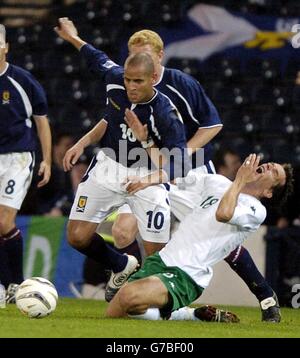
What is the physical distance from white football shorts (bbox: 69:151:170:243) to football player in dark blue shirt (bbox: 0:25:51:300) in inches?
32.7

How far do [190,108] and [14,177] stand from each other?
5.23 ft

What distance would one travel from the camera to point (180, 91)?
8.55 meters

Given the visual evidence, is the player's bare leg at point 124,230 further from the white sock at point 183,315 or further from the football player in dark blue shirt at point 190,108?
the white sock at point 183,315

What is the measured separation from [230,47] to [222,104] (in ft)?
3.37

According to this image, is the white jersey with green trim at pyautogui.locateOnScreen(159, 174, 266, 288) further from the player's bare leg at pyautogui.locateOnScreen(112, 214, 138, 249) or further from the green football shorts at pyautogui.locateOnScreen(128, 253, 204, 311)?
the player's bare leg at pyautogui.locateOnScreen(112, 214, 138, 249)

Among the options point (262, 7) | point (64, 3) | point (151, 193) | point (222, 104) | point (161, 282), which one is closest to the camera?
point (161, 282)

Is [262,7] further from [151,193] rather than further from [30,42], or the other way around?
[151,193]

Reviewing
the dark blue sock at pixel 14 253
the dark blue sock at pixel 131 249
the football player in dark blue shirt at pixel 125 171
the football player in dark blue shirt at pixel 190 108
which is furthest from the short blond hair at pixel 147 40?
the dark blue sock at pixel 14 253

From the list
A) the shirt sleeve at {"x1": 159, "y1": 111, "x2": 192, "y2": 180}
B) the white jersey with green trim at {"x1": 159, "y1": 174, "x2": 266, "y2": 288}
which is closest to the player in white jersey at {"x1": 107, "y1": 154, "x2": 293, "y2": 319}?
the white jersey with green trim at {"x1": 159, "y1": 174, "x2": 266, "y2": 288}

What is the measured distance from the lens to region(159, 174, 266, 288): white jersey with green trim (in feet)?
23.9

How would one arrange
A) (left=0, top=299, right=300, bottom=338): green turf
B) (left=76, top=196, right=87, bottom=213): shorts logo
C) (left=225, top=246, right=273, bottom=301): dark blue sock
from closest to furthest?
1. (left=0, top=299, right=300, bottom=338): green turf
2. (left=225, top=246, right=273, bottom=301): dark blue sock
3. (left=76, top=196, right=87, bottom=213): shorts logo

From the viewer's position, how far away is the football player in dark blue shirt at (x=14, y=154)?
30.2 ft
